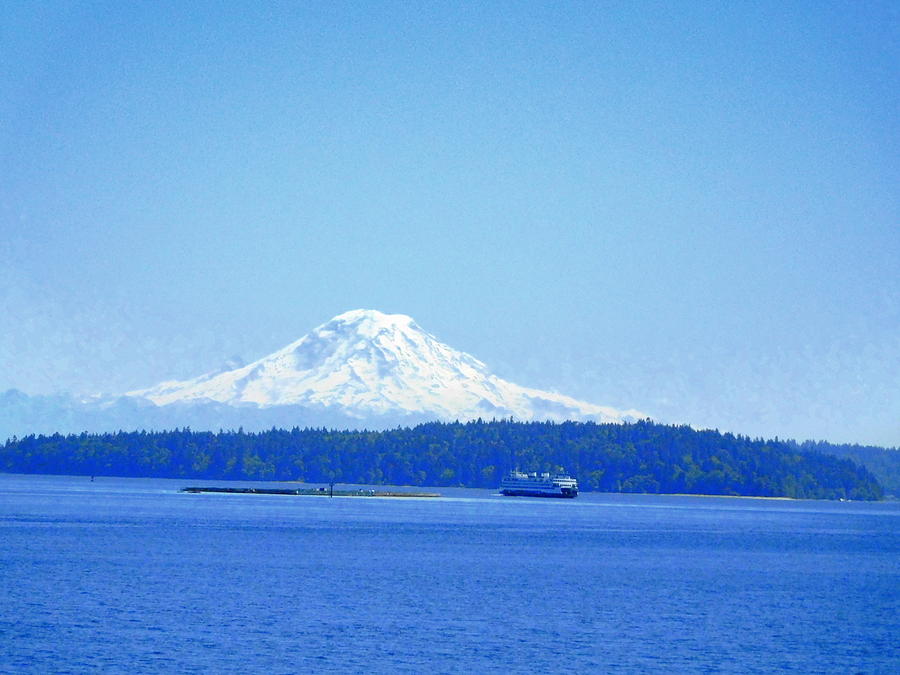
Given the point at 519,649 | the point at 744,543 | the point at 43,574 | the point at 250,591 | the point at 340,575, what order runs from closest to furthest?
the point at 519,649, the point at 250,591, the point at 43,574, the point at 340,575, the point at 744,543

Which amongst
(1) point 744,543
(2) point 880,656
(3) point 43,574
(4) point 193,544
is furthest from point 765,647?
(1) point 744,543

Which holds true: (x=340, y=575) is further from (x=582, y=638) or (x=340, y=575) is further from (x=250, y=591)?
(x=582, y=638)

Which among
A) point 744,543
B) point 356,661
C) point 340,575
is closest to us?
point 356,661

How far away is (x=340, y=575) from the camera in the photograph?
104125mm

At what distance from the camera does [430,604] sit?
8669cm

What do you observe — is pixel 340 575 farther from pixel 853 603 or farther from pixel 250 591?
pixel 853 603

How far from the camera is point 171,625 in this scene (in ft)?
241

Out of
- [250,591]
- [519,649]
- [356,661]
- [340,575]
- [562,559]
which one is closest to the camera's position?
[356,661]

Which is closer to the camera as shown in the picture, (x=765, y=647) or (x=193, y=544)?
(x=765, y=647)

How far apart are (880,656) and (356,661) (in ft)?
86.0

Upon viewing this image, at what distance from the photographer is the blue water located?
66125 millimetres

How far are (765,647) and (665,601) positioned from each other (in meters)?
19.1

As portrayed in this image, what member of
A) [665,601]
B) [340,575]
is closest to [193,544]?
[340,575]

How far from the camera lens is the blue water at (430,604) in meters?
66.1
